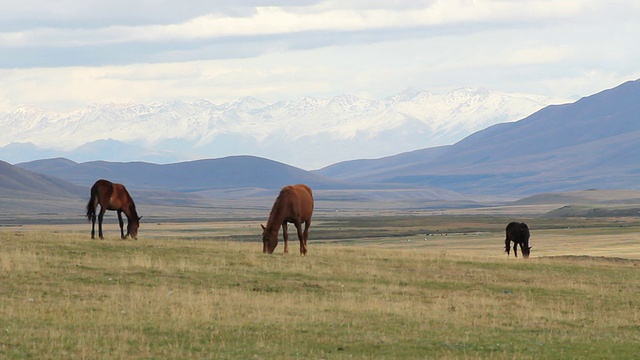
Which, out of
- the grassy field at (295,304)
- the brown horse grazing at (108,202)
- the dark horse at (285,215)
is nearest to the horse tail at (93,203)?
the brown horse grazing at (108,202)

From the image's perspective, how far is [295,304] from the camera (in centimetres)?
2645

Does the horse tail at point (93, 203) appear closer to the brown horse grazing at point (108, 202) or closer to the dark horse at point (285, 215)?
the brown horse grazing at point (108, 202)

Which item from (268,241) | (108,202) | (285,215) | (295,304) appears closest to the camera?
(295,304)

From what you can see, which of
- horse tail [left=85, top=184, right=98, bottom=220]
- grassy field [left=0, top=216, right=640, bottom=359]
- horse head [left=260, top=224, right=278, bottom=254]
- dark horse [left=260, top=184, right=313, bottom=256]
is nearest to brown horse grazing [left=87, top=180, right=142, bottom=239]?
horse tail [left=85, top=184, right=98, bottom=220]

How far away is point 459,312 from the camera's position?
26.1 m

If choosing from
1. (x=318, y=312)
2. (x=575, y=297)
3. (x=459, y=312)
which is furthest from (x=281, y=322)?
(x=575, y=297)

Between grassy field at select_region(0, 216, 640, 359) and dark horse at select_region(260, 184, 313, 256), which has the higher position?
dark horse at select_region(260, 184, 313, 256)

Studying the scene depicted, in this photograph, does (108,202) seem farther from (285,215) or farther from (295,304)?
(295,304)

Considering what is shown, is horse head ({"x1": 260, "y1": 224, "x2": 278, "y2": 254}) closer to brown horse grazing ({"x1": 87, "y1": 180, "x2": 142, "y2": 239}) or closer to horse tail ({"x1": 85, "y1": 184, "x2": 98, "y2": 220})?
brown horse grazing ({"x1": 87, "y1": 180, "x2": 142, "y2": 239})

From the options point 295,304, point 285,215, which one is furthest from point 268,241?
point 295,304

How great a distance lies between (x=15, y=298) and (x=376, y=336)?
907cm

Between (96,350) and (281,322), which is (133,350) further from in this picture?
(281,322)

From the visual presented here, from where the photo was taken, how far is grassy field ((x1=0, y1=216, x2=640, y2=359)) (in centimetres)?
2011

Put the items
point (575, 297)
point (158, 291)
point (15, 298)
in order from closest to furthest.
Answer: point (15, 298) < point (158, 291) < point (575, 297)
